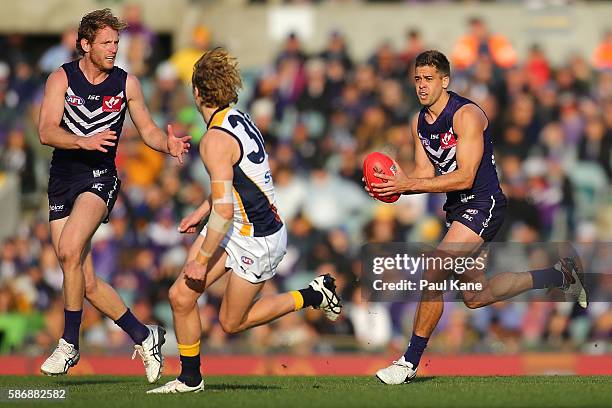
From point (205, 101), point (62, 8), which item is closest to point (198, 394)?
point (205, 101)

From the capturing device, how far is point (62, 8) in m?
21.9

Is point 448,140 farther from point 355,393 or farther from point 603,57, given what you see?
point 603,57

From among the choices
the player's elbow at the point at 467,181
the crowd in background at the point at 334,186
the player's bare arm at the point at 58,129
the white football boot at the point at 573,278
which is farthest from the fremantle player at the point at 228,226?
the crowd in background at the point at 334,186

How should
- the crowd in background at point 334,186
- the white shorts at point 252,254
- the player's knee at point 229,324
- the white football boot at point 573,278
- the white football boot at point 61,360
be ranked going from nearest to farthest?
1. the white shorts at point 252,254
2. the player's knee at point 229,324
3. the white football boot at point 61,360
4. the white football boot at point 573,278
5. the crowd in background at point 334,186

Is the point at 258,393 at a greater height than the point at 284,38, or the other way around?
the point at 284,38

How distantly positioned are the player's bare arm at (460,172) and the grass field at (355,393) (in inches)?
58.1

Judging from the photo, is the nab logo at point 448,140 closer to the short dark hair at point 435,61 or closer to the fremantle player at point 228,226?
the short dark hair at point 435,61

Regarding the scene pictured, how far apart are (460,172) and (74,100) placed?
9.83 feet

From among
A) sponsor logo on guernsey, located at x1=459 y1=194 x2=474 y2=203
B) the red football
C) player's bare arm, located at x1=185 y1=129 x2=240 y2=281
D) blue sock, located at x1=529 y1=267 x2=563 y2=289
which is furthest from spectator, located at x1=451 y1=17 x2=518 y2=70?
player's bare arm, located at x1=185 y1=129 x2=240 y2=281

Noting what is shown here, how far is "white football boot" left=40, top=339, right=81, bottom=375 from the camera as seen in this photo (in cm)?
960

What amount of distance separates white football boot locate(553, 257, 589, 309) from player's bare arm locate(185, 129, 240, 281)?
10.1ft

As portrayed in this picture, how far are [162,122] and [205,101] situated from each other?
373 inches

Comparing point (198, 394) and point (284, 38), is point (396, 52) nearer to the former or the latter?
point (284, 38)

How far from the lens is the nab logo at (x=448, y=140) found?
9906mm
